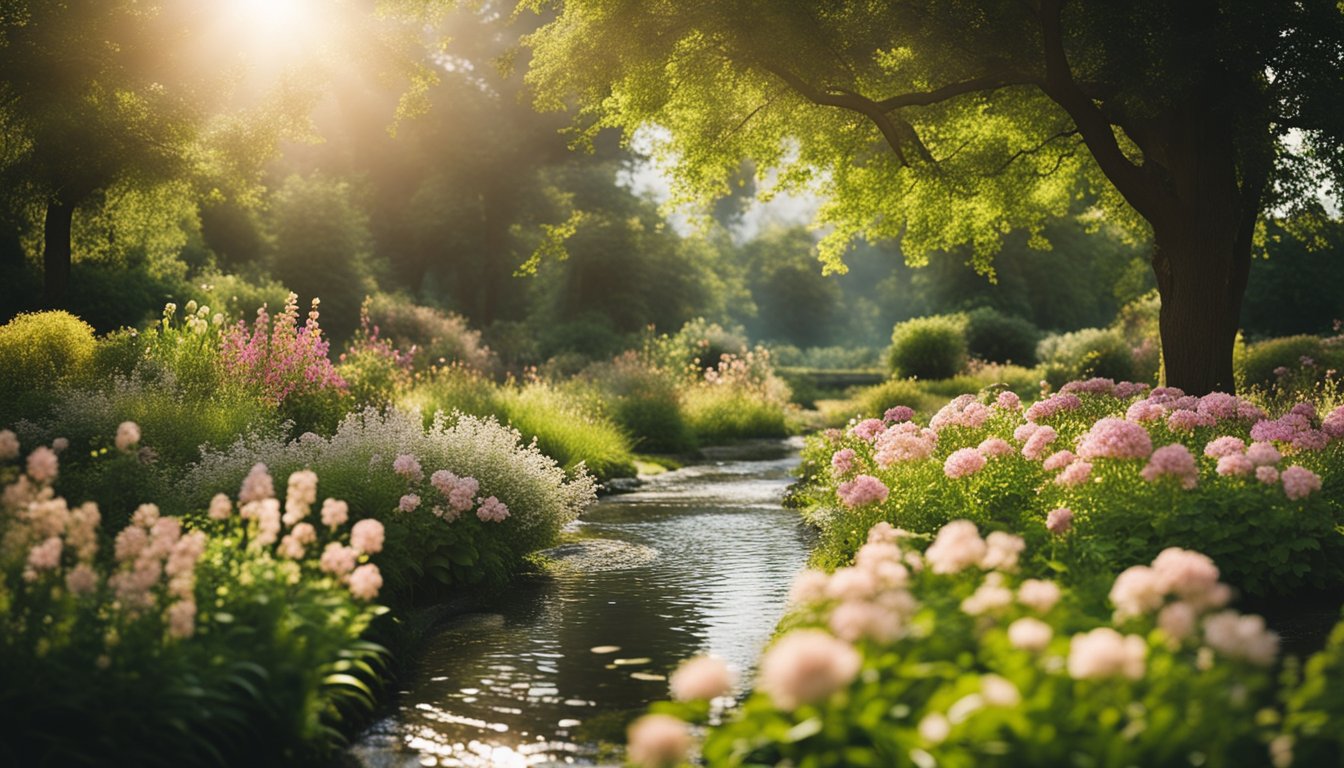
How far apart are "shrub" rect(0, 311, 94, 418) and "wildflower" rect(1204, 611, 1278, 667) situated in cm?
1011

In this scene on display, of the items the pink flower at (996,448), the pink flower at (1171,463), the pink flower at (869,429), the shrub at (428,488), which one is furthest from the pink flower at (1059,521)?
the pink flower at (869,429)

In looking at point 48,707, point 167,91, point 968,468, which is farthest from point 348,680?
point 167,91

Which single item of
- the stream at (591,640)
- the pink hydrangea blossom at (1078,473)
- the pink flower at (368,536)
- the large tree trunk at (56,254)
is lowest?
the stream at (591,640)

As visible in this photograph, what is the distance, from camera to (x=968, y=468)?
722cm

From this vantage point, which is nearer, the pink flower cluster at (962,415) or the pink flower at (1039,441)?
the pink flower at (1039,441)

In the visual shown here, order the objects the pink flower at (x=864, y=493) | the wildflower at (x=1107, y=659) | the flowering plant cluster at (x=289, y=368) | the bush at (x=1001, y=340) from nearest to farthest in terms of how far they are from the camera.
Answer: the wildflower at (x=1107, y=659)
the pink flower at (x=864, y=493)
the flowering plant cluster at (x=289, y=368)
the bush at (x=1001, y=340)

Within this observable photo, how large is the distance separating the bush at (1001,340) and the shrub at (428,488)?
28.7 meters

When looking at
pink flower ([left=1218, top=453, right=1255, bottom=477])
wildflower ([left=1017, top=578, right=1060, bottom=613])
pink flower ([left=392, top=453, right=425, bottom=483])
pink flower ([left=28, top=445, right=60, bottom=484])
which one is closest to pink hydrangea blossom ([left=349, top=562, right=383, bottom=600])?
pink flower ([left=28, top=445, right=60, bottom=484])

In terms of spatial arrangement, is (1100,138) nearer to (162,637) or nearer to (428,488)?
(428,488)

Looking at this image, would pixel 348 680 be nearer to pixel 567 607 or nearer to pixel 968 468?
pixel 567 607

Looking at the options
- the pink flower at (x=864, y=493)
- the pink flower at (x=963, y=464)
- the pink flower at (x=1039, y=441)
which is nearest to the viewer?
the pink flower at (x=864, y=493)

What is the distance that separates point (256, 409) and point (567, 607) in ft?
13.5

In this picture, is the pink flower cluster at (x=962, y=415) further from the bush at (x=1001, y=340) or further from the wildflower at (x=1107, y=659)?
the bush at (x=1001, y=340)

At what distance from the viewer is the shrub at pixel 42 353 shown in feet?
35.0
